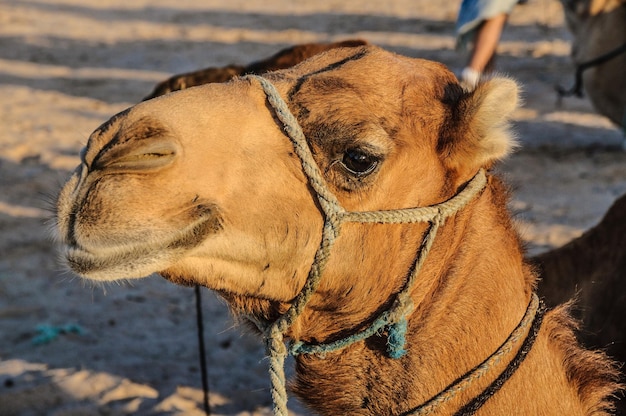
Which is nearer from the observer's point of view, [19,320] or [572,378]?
[572,378]

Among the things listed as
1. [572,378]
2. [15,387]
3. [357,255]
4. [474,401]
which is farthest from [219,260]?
[15,387]

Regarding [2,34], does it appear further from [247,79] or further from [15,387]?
[247,79]

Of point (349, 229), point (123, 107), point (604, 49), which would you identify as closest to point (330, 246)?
point (349, 229)

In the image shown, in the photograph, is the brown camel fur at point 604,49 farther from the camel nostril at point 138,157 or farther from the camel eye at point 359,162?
the camel nostril at point 138,157

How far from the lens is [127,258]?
2213 mm

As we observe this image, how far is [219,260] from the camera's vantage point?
2.39 m

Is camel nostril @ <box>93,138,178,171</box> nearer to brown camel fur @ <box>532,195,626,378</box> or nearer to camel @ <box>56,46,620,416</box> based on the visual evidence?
camel @ <box>56,46,620,416</box>

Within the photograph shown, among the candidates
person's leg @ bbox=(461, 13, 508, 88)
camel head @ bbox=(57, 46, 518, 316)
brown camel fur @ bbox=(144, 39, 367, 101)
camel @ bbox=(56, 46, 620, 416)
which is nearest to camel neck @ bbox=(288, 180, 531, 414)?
camel @ bbox=(56, 46, 620, 416)

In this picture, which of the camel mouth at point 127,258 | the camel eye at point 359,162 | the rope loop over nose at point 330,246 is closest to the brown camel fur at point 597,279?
the rope loop over nose at point 330,246

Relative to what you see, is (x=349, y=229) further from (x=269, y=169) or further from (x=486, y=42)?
(x=486, y=42)

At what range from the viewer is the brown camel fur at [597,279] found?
3586 mm

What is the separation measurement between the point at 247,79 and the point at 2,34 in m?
13.9

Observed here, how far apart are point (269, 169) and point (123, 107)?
352 inches

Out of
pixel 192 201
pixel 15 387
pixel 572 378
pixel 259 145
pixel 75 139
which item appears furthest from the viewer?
pixel 75 139
